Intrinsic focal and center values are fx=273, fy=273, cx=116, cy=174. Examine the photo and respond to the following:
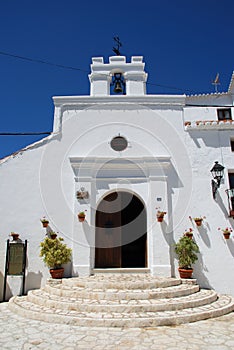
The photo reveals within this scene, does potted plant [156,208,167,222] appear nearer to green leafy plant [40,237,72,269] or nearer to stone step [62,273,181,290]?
stone step [62,273,181,290]

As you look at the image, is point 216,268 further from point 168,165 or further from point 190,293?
point 168,165

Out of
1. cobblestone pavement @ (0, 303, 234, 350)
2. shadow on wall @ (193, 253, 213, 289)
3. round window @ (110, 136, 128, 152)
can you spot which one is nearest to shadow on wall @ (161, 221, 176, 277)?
shadow on wall @ (193, 253, 213, 289)

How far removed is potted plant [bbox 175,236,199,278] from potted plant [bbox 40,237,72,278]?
3.48m

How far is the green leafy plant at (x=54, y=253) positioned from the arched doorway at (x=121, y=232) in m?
1.30

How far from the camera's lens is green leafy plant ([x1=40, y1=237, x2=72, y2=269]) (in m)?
8.24

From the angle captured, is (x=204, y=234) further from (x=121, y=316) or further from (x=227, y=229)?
(x=121, y=316)

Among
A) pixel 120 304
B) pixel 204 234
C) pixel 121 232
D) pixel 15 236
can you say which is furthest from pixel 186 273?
pixel 15 236

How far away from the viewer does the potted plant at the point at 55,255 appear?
8242mm

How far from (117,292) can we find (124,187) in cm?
367

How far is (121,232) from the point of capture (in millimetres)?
9555

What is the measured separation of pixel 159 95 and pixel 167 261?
595 centimetres

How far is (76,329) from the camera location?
5.43 metres

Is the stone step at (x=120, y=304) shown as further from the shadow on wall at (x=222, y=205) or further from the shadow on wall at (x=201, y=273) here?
the shadow on wall at (x=222, y=205)

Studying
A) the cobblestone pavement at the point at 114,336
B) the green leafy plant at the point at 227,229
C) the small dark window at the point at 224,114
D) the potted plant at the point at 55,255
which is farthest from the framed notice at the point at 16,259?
the small dark window at the point at 224,114
